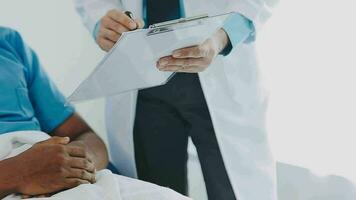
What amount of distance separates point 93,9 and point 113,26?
0.23m

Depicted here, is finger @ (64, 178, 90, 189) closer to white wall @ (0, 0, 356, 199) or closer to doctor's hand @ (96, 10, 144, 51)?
doctor's hand @ (96, 10, 144, 51)

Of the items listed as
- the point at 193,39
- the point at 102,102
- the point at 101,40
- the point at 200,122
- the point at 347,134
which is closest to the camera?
the point at 193,39

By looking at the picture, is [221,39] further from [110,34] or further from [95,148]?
[95,148]

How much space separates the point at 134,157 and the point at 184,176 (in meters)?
0.17

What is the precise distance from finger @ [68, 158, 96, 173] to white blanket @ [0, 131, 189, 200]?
0.02 m

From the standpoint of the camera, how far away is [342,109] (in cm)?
149

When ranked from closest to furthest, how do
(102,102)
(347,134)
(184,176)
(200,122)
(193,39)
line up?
(193,39), (200,122), (184,176), (347,134), (102,102)

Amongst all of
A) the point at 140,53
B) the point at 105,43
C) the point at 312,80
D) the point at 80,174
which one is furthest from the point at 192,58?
the point at 312,80

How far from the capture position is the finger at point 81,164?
101 cm

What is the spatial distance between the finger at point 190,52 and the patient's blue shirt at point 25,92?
0.46 metres

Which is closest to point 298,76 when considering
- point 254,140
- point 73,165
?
point 254,140

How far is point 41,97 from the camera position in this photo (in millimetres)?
1301

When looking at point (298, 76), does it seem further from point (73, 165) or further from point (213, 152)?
point (73, 165)

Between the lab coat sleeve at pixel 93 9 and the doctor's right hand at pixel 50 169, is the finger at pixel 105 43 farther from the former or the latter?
the doctor's right hand at pixel 50 169
